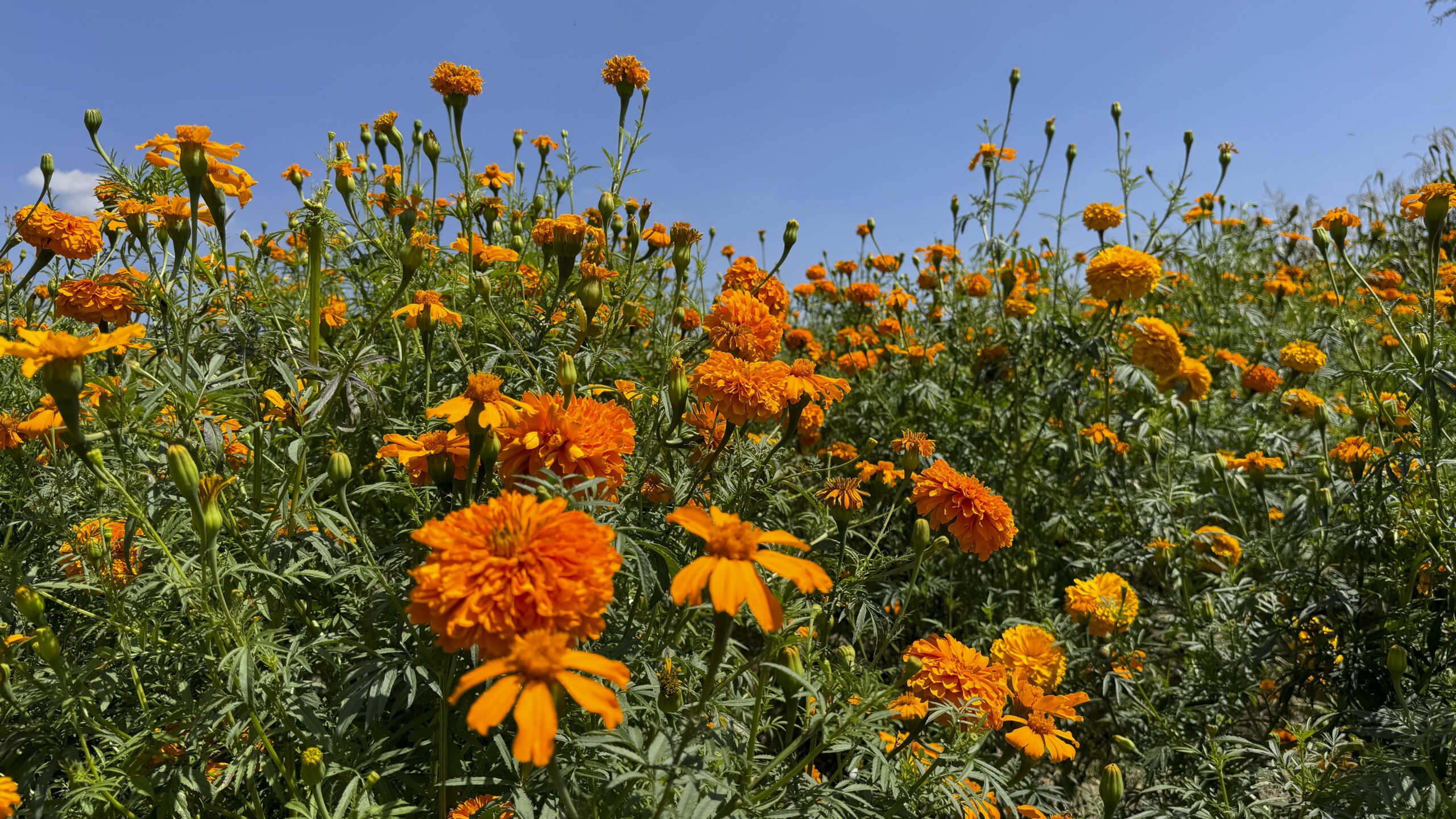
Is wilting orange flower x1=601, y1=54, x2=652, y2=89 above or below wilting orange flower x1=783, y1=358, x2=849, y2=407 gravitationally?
above

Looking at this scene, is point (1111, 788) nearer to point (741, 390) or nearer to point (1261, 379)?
point (741, 390)

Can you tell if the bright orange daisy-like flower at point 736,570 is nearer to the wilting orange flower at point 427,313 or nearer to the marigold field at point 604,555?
the marigold field at point 604,555

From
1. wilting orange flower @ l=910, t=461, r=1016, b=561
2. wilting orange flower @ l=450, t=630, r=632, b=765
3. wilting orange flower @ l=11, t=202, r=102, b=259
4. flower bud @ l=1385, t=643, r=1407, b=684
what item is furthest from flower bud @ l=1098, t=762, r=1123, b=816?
wilting orange flower @ l=11, t=202, r=102, b=259

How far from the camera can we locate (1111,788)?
1.58 meters

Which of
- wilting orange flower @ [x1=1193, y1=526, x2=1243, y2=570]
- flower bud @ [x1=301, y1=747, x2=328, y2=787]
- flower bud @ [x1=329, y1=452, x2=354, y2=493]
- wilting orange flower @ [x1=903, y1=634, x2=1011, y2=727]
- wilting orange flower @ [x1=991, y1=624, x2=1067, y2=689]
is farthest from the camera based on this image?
wilting orange flower @ [x1=1193, y1=526, x2=1243, y2=570]

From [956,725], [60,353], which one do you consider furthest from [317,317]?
[956,725]

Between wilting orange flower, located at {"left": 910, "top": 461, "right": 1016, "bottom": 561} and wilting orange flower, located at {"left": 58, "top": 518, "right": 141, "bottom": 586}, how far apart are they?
1709 mm

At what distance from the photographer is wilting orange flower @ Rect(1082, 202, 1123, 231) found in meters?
3.74

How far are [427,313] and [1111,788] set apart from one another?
1.83m

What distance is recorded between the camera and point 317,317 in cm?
163

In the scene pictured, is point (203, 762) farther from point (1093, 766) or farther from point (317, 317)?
point (1093, 766)

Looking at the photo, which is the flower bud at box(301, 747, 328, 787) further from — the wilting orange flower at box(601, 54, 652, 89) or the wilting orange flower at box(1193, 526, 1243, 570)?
the wilting orange flower at box(1193, 526, 1243, 570)

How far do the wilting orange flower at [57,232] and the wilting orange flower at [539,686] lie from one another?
235cm

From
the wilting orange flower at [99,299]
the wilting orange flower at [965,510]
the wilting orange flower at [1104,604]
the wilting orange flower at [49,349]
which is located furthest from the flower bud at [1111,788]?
the wilting orange flower at [99,299]
